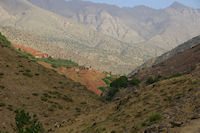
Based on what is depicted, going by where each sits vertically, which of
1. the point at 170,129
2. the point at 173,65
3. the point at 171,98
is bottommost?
the point at 170,129

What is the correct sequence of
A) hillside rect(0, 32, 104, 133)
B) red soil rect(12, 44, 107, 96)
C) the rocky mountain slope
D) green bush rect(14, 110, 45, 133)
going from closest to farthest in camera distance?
1. the rocky mountain slope
2. green bush rect(14, 110, 45, 133)
3. hillside rect(0, 32, 104, 133)
4. red soil rect(12, 44, 107, 96)

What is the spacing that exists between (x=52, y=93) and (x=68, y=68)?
315 ft

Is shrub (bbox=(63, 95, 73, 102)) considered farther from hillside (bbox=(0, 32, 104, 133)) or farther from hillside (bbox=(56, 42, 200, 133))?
hillside (bbox=(56, 42, 200, 133))

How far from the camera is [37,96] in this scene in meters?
33.8

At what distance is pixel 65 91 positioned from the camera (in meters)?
42.1

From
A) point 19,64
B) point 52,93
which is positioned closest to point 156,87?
point 52,93

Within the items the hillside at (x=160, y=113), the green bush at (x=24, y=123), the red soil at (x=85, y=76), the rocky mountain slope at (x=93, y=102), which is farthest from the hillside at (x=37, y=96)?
the red soil at (x=85, y=76)

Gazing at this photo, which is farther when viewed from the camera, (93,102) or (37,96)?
(93,102)

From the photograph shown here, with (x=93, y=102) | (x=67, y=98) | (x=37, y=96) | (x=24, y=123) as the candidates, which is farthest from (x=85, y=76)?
(x=24, y=123)

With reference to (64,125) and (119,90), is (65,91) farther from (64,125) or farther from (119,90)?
(119,90)

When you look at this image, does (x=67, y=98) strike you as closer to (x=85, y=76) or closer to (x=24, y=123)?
(x=24, y=123)

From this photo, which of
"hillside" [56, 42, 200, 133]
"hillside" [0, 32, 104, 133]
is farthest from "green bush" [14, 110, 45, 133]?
"hillside" [0, 32, 104, 133]

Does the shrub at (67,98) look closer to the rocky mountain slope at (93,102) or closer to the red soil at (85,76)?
the rocky mountain slope at (93,102)

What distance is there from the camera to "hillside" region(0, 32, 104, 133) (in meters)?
27.2
